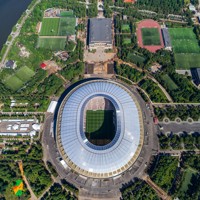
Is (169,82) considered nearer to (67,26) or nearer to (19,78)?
(67,26)

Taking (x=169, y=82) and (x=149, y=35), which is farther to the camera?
(x=149, y=35)

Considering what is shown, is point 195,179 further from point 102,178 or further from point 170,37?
point 170,37

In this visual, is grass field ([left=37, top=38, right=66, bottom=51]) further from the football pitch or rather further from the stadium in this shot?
the stadium

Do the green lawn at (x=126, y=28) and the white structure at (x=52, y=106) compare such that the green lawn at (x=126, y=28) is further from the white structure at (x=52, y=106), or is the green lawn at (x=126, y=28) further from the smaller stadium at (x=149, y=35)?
the white structure at (x=52, y=106)

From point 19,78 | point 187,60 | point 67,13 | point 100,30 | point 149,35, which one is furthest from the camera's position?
point 67,13

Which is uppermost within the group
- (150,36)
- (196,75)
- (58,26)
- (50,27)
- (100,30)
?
(58,26)

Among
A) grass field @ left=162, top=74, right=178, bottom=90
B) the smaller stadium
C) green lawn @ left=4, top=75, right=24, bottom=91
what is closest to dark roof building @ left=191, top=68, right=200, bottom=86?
grass field @ left=162, top=74, right=178, bottom=90

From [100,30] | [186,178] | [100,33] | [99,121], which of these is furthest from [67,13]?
[186,178]

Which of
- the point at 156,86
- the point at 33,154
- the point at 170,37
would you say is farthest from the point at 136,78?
the point at 33,154
